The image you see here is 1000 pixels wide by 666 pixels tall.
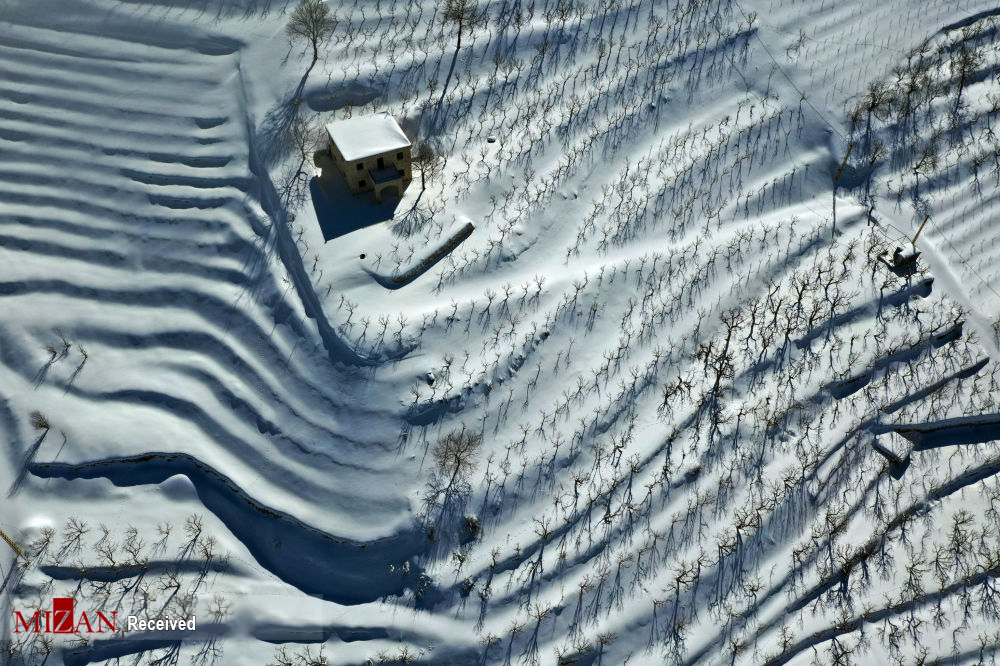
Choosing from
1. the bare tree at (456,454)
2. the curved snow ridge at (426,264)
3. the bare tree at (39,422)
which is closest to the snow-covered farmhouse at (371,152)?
the curved snow ridge at (426,264)

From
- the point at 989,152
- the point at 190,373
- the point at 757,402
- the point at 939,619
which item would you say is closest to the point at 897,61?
the point at 989,152

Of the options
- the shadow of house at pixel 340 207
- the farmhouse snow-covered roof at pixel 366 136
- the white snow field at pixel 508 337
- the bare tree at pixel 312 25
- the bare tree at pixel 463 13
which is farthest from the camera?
the bare tree at pixel 463 13

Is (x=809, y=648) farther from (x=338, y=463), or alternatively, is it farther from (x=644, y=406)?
(x=338, y=463)

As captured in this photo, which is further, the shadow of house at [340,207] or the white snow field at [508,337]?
the shadow of house at [340,207]

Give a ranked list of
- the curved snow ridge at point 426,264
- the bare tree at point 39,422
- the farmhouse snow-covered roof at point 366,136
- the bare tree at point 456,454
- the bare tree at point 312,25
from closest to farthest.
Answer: the bare tree at point 456,454
the bare tree at point 39,422
the curved snow ridge at point 426,264
the farmhouse snow-covered roof at point 366,136
the bare tree at point 312,25

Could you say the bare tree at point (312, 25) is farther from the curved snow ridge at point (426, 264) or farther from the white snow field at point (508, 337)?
the curved snow ridge at point (426, 264)

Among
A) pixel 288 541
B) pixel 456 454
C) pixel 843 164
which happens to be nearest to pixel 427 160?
pixel 456 454
